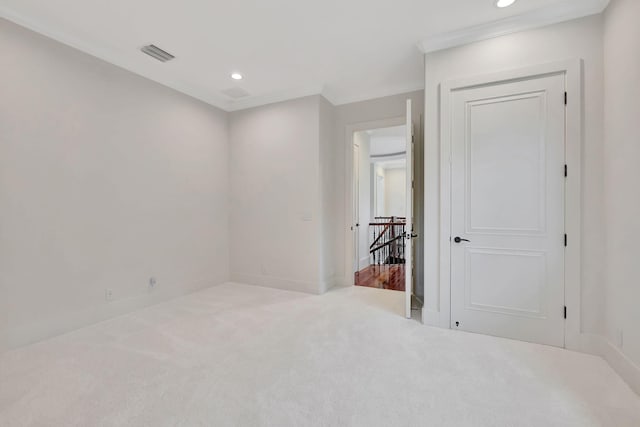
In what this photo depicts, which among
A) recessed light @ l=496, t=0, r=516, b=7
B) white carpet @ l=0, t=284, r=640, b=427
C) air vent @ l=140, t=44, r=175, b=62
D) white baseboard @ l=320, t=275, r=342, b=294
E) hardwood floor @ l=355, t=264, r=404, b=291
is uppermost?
air vent @ l=140, t=44, r=175, b=62

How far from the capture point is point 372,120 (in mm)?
4215

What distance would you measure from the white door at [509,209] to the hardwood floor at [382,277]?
68.0 inches

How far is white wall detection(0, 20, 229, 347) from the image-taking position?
8.10 ft

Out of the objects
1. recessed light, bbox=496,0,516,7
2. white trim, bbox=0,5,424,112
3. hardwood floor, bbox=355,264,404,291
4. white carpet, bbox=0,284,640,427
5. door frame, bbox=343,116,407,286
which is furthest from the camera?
hardwood floor, bbox=355,264,404,291

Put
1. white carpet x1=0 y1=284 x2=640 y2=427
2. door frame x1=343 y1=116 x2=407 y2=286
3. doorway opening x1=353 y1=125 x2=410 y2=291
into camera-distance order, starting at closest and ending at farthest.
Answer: white carpet x1=0 y1=284 x2=640 y2=427
door frame x1=343 y1=116 x2=407 y2=286
doorway opening x1=353 y1=125 x2=410 y2=291

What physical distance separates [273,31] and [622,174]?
317 cm

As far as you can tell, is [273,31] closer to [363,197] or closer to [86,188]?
[86,188]

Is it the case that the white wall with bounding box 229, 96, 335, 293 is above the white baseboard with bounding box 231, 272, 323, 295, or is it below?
above

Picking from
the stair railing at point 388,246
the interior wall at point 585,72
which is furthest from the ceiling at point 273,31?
the stair railing at point 388,246

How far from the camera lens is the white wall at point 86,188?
8.10ft

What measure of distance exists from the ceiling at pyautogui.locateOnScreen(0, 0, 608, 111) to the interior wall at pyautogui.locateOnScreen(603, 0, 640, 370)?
49cm

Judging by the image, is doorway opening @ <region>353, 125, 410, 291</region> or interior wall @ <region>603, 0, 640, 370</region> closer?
interior wall @ <region>603, 0, 640, 370</region>

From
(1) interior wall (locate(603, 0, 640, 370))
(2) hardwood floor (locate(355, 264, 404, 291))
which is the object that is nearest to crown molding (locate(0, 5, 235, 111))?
(2) hardwood floor (locate(355, 264, 404, 291))

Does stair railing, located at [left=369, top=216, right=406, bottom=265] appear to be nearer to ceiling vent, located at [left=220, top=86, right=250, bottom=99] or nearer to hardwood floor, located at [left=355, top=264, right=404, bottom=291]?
hardwood floor, located at [left=355, top=264, right=404, bottom=291]
